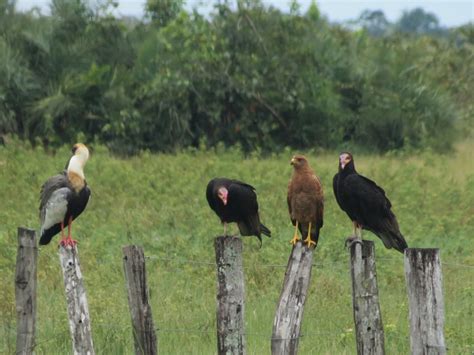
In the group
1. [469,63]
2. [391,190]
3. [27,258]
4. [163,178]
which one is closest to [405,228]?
[391,190]

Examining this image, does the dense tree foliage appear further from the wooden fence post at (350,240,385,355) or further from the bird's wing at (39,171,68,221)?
the wooden fence post at (350,240,385,355)

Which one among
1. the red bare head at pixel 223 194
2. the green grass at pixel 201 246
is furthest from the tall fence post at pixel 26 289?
the red bare head at pixel 223 194

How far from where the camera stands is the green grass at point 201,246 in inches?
305

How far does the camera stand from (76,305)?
614cm

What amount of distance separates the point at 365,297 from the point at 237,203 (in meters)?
1.63

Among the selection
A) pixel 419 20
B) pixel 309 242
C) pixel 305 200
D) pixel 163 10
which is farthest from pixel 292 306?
pixel 419 20

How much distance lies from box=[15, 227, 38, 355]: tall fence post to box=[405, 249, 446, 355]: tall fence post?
2101 millimetres

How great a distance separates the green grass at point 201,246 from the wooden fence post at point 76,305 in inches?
43.9

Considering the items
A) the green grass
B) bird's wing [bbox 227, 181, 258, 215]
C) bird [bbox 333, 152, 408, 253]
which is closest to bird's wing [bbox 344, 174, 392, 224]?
bird [bbox 333, 152, 408, 253]

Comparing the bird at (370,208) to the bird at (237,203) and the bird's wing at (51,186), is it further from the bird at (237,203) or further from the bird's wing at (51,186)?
the bird's wing at (51,186)

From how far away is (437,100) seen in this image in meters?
20.6

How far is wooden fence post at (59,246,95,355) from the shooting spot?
6.13 meters

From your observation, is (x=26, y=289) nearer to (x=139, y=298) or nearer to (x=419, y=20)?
(x=139, y=298)

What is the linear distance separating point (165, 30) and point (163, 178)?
5.92m
